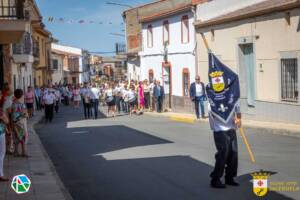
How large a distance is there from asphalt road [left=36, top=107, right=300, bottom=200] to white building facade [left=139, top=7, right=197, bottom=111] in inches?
390

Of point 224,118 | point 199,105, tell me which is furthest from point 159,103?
point 224,118

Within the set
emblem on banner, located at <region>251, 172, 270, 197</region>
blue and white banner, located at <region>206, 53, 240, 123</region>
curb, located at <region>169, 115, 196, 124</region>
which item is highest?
blue and white banner, located at <region>206, 53, 240, 123</region>

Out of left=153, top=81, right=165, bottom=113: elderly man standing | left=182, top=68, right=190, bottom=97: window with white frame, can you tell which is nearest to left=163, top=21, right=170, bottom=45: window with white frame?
left=182, top=68, right=190, bottom=97: window with white frame

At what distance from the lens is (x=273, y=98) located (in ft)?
63.6

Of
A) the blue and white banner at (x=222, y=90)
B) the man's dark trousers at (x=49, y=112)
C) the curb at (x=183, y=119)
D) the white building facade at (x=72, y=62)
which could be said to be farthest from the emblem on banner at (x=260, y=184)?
the white building facade at (x=72, y=62)

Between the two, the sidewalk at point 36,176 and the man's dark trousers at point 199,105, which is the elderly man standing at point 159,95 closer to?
the man's dark trousers at point 199,105

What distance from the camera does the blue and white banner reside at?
895 centimetres

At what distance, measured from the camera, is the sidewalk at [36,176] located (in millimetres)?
8461

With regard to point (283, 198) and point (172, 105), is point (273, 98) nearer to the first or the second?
point (172, 105)

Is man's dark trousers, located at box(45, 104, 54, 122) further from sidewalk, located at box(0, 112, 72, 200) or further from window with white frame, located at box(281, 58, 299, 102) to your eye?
window with white frame, located at box(281, 58, 299, 102)

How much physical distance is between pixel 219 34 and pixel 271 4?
4497 millimetres

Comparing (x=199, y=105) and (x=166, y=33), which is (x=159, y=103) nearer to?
(x=166, y=33)

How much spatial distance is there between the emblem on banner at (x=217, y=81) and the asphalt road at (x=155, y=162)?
61.8 inches

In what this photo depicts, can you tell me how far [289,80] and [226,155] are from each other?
10483 millimetres
